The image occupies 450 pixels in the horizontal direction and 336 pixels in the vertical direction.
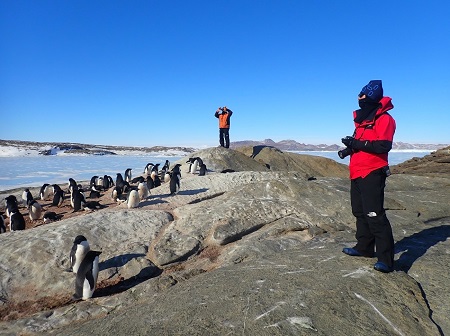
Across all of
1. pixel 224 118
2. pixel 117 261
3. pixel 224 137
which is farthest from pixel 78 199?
pixel 224 137

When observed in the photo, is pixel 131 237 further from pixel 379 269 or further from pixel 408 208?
pixel 408 208

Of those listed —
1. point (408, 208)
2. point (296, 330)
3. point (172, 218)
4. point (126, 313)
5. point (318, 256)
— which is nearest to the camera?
point (296, 330)

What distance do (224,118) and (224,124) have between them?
1.62 ft

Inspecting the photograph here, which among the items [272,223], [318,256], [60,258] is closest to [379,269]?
[318,256]

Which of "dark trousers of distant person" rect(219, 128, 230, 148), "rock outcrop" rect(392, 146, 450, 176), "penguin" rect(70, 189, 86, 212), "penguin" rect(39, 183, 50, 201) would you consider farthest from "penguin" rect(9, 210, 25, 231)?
"rock outcrop" rect(392, 146, 450, 176)

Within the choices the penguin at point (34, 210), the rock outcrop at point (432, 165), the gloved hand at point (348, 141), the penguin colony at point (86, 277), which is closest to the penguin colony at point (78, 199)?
the penguin at point (34, 210)

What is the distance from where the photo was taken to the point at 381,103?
3.87 m

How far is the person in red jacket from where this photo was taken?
151 inches

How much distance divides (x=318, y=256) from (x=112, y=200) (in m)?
11.9

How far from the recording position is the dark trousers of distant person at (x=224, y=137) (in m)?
20.2

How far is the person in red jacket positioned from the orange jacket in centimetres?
1526

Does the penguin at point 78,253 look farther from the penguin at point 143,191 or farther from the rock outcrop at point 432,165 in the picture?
the rock outcrop at point 432,165

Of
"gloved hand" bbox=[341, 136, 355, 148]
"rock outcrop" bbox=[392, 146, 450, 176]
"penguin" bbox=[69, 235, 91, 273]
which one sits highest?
"gloved hand" bbox=[341, 136, 355, 148]

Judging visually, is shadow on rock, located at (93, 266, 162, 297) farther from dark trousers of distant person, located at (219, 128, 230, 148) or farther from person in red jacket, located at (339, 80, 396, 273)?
dark trousers of distant person, located at (219, 128, 230, 148)
